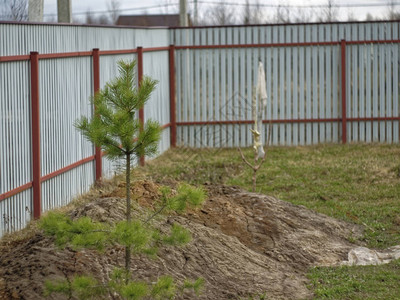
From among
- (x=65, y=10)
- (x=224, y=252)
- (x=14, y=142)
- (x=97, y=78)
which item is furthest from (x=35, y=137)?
(x=65, y=10)

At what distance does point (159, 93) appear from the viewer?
58.3 ft

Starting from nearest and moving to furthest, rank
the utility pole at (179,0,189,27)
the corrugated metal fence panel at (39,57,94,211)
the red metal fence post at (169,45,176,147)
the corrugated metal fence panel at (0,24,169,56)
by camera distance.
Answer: the corrugated metal fence panel at (0,24,169,56) < the corrugated metal fence panel at (39,57,94,211) < the red metal fence post at (169,45,176,147) < the utility pole at (179,0,189,27)

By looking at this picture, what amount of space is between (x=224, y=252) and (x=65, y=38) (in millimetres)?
4675

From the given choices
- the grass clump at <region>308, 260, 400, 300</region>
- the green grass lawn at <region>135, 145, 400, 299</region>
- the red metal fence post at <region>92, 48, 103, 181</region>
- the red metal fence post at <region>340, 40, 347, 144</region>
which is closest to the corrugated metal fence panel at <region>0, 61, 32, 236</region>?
the red metal fence post at <region>92, 48, 103, 181</region>

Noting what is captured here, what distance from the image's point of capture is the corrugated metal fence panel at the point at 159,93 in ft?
54.8

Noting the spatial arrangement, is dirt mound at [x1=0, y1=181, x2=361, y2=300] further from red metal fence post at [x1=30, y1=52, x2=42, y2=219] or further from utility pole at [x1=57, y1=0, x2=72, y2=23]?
utility pole at [x1=57, y1=0, x2=72, y2=23]

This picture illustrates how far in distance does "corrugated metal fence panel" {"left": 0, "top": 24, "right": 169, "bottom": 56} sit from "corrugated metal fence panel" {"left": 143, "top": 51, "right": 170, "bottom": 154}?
422 millimetres

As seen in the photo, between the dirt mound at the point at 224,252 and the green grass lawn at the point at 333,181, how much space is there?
1.35ft

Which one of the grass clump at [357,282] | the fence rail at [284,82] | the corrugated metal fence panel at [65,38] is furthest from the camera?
the fence rail at [284,82]

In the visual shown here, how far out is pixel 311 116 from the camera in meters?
18.9

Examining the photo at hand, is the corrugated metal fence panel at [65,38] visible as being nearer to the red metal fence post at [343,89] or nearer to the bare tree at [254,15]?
the red metal fence post at [343,89]

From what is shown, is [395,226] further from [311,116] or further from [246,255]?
[311,116]

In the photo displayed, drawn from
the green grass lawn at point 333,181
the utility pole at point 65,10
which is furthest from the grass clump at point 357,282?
the utility pole at point 65,10

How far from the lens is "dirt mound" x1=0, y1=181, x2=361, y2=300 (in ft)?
22.8
